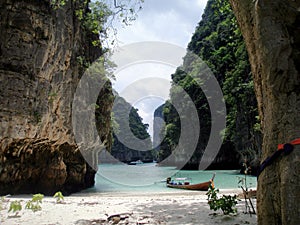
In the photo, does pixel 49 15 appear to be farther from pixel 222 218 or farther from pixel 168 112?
pixel 168 112

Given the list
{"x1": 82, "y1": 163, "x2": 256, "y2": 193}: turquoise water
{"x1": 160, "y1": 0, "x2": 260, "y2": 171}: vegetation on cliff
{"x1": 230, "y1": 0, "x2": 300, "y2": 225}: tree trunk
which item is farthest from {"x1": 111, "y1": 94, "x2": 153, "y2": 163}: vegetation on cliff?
{"x1": 230, "y1": 0, "x2": 300, "y2": 225}: tree trunk

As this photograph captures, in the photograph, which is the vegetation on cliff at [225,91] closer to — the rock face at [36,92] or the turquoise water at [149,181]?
the turquoise water at [149,181]

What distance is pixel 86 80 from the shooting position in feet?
44.9

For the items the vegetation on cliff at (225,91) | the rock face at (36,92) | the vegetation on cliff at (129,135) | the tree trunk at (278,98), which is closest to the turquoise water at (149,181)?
the vegetation on cliff at (225,91)

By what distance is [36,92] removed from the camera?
9.52 metres

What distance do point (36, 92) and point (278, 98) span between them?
29.8 feet

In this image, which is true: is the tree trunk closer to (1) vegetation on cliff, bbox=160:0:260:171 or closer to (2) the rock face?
(2) the rock face

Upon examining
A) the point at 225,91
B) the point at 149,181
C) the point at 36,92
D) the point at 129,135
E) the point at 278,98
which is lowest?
the point at 149,181

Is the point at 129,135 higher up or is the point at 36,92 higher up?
the point at 129,135

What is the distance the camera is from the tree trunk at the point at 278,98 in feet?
7.10

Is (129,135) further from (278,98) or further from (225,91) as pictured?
(278,98)

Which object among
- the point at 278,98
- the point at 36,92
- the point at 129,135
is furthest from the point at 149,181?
the point at 129,135

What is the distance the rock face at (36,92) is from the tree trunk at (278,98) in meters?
Result: 8.54

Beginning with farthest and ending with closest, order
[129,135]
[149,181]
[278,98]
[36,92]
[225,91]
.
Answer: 1. [129,135]
2. [225,91]
3. [149,181]
4. [36,92]
5. [278,98]
